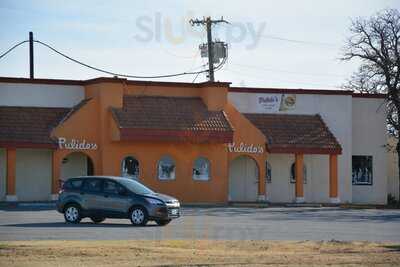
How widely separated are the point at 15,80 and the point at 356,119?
1910cm

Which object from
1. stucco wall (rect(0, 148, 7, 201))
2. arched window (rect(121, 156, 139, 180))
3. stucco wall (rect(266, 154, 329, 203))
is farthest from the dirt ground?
stucco wall (rect(266, 154, 329, 203))

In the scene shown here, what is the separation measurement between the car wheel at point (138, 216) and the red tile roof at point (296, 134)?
1911 centimetres

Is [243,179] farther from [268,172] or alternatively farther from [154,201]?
[154,201]

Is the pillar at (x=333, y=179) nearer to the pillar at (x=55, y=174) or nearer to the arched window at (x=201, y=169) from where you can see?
the arched window at (x=201, y=169)

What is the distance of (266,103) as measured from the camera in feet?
158

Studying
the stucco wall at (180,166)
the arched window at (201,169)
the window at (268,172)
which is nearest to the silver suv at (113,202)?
the stucco wall at (180,166)

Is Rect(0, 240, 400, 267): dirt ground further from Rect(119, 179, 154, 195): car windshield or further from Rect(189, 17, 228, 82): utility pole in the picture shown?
Rect(189, 17, 228, 82): utility pole

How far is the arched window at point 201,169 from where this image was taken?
148ft

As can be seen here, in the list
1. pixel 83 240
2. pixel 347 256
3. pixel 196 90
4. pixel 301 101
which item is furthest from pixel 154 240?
pixel 301 101

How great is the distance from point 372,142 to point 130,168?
581 inches

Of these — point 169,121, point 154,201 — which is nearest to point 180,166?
point 169,121

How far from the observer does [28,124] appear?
42844mm

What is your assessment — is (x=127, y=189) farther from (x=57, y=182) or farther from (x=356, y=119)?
(x=356, y=119)

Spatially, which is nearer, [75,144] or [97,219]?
[97,219]
